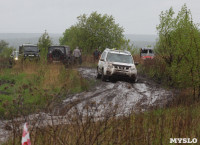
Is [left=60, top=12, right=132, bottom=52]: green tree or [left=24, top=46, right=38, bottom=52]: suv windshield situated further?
[left=60, top=12, right=132, bottom=52]: green tree

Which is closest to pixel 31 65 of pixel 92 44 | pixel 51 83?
pixel 51 83

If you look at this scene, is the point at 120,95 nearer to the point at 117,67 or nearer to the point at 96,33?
the point at 117,67

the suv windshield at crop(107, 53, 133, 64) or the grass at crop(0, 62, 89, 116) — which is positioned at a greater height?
the suv windshield at crop(107, 53, 133, 64)

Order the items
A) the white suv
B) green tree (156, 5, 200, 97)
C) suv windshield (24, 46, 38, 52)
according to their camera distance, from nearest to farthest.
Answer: green tree (156, 5, 200, 97) < the white suv < suv windshield (24, 46, 38, 52)

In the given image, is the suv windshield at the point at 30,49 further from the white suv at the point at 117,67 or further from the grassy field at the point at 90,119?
the white suv at the point at 117,67

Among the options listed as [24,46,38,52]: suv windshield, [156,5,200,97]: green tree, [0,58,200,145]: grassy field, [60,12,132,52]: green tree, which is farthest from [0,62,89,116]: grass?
[60,12,132,52]: green tree

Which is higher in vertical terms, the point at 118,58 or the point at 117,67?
the point at 118,58

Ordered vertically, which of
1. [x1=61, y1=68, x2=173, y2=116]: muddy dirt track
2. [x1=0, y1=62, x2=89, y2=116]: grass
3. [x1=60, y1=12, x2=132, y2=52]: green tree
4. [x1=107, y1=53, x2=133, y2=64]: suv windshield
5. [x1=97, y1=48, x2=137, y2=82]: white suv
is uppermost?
[x1=60, y1=12, x2=132, y2=52]: green tree

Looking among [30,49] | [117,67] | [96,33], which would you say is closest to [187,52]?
[117,67]

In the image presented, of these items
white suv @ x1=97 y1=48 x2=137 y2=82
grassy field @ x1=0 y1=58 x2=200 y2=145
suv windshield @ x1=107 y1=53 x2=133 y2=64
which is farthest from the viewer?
suv windshield @ x1=107 y1=53 x2=133 y2=64

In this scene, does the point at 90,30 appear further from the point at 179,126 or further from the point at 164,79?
the point at 179,126

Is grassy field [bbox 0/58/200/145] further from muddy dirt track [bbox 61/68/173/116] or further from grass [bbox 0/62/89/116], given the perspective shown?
muddy dirt track [bbox 61/68/173/116]

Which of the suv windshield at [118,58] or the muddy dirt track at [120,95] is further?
the suv windshield at [118,58]

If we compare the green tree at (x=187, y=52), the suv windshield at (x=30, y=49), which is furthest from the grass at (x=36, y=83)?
the suv windshield at (x=30, y=49)
